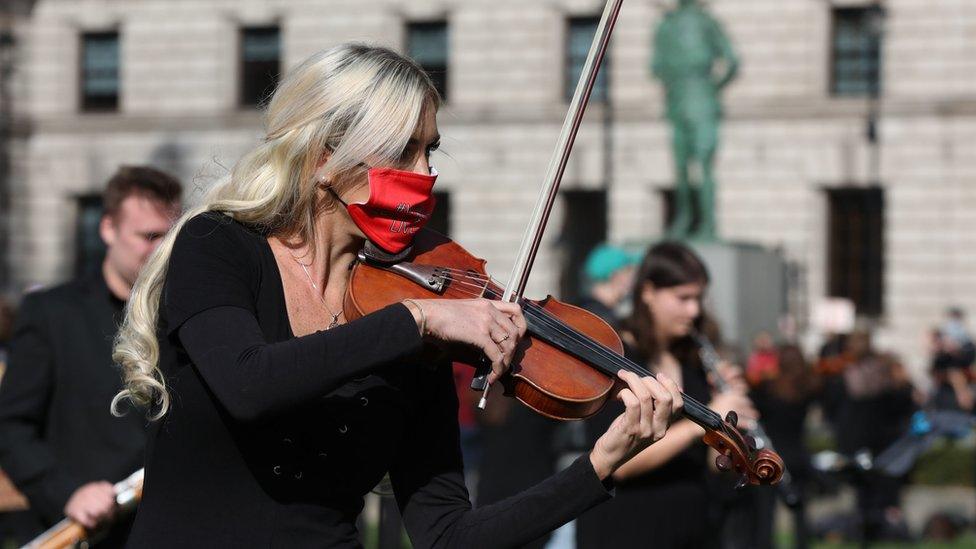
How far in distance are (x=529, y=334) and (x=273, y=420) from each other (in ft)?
1.63

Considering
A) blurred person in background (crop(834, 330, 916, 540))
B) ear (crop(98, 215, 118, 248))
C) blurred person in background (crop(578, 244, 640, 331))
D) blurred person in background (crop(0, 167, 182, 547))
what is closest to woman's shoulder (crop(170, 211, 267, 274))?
blurred person in background (crop(0, 167, 182, 547))

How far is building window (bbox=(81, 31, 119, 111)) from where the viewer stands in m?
37.4

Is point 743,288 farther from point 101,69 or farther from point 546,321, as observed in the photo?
point 101,69

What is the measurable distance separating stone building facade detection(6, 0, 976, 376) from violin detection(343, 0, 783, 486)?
2612 cm

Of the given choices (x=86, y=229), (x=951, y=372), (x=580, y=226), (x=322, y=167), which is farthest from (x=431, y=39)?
(x=322, y=167)

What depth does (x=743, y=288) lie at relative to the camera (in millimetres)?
20391

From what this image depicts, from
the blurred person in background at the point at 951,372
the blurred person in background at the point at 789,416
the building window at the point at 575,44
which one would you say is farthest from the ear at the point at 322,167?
the building window at the point at 575,44

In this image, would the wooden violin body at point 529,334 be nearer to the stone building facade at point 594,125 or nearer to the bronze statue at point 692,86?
the bronze statue at point 692,86

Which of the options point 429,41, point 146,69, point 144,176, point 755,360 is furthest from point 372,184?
point 146,69

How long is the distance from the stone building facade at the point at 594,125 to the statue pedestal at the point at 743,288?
319 inches

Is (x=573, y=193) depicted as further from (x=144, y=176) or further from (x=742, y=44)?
(x=144, y=176)

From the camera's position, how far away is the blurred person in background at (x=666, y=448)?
5.83 metres

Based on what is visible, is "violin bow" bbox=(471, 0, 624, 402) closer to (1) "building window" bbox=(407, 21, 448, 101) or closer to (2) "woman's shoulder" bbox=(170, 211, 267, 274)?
(2) "woman's shoulder" bbox=(170, 211, 267, 274)

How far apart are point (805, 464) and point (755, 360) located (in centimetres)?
597
